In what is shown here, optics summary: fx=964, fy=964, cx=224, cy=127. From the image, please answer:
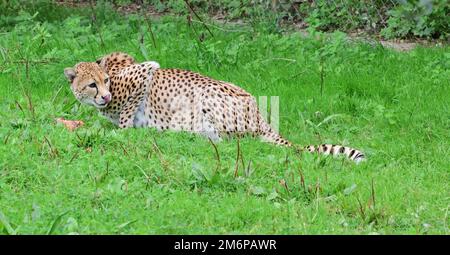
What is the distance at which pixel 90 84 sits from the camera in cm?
916

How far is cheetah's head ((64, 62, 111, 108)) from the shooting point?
359 inches

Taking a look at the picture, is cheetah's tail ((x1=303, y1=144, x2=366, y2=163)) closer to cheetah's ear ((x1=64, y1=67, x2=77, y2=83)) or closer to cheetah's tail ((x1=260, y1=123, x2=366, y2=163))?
cheetah's tail ((x1=260, y1=123, x2=366, y2=163))

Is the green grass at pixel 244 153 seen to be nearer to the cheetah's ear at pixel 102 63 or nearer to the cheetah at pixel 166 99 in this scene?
the cheetah at pixel 166 99

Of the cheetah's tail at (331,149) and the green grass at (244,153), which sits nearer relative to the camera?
the green grass at (244,153)

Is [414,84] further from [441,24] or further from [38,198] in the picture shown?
[38,198]

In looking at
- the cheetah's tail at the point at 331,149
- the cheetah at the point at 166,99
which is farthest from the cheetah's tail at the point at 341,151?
the cheetah at the point at 166,99

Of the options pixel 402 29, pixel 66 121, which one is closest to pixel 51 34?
pixel 66 121

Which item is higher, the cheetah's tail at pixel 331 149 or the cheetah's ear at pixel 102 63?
the cheetah's ear at pixel 102 63

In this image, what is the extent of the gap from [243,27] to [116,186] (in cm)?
659

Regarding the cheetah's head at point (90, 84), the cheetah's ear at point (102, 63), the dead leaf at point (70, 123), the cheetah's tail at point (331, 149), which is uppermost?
the cheetah's ear at point (102, 63)

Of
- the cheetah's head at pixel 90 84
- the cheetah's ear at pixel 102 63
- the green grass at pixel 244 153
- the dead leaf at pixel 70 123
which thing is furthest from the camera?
the cheetah's ear at pixel 102 63

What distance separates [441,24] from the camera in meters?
12.8

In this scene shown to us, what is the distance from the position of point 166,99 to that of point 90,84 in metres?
0.74

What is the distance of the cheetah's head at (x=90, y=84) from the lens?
9.12 m
